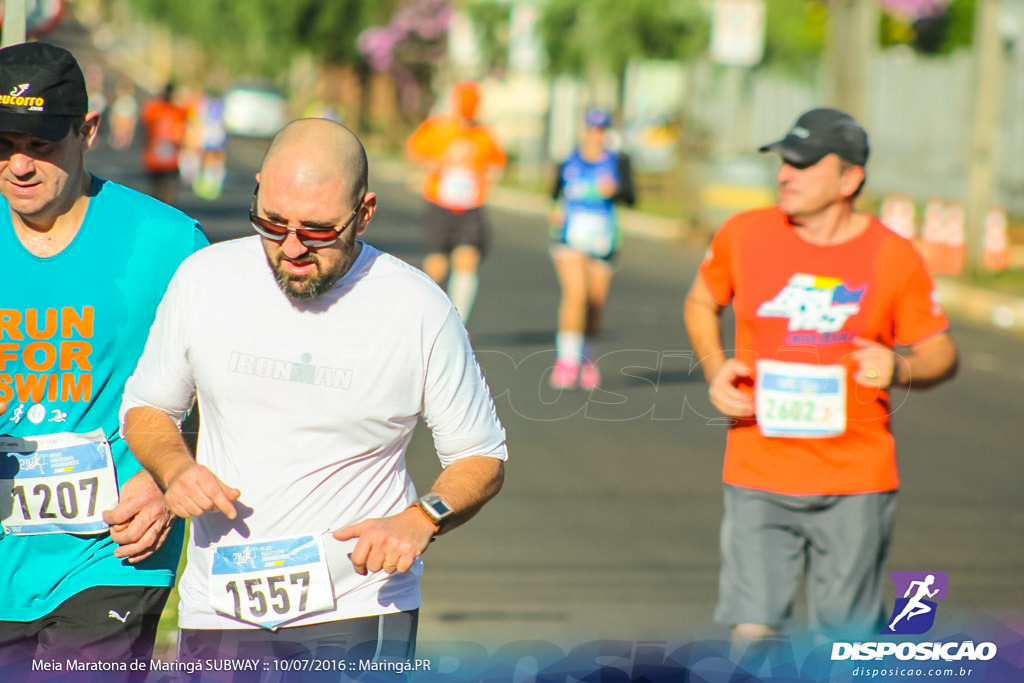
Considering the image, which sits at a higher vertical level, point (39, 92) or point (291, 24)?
point (291, 24)

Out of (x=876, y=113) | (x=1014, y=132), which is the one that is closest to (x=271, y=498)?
(x=1014, y=132)

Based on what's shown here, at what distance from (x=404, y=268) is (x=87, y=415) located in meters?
0.90

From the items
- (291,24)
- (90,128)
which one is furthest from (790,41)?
(90,128)

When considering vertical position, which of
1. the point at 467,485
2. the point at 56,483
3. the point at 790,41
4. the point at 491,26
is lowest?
the point at 56,483

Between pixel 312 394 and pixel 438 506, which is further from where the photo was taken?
pixel 312 394

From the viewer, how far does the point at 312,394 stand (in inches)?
132

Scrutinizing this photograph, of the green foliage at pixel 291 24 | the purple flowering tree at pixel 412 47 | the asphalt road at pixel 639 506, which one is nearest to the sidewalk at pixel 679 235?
the asphalt road at pixel 639 506

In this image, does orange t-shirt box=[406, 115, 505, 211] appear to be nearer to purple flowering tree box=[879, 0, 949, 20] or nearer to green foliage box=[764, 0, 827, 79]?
green foliage box=[764, 0, 827, 79]

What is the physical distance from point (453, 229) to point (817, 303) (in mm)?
8081

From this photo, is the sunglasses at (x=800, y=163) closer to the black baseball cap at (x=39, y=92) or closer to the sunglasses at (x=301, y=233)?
the sunglasses at (x=301, y=233)

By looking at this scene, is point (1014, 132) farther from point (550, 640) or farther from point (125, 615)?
point (125, 615)

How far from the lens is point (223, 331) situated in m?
3.38

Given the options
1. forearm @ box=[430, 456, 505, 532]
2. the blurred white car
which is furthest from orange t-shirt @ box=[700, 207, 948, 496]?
the blurred white car

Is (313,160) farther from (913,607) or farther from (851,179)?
(913,607)
